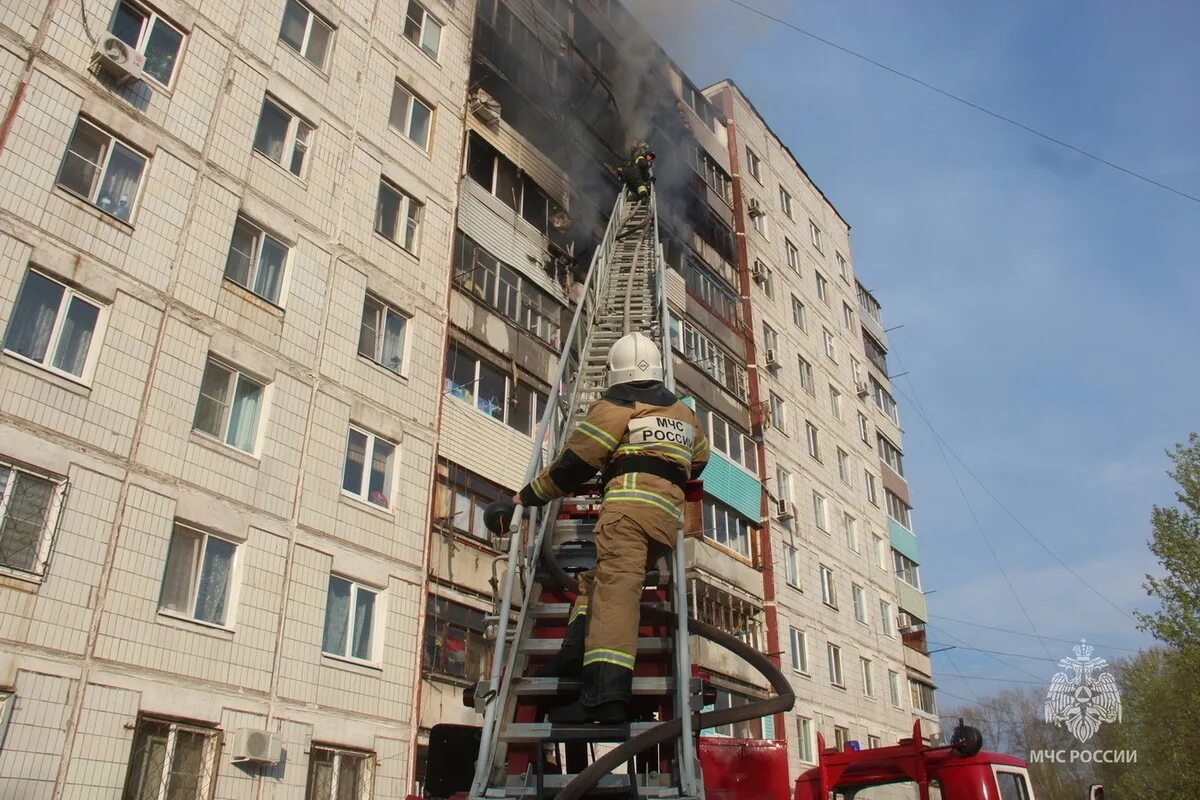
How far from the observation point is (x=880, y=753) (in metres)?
7.79

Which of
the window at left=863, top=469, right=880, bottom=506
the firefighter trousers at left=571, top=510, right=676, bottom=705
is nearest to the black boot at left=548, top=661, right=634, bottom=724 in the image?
the firefighter trousers at left=571, top=510, right=676, bottom=705

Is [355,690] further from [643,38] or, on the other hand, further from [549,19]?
[643,38]

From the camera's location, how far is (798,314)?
101ft

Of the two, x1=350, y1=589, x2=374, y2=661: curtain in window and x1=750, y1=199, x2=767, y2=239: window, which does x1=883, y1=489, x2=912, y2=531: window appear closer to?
x1=750, y1=199, x2=767, y2=239: window

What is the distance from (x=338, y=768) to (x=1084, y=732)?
73.4 feet

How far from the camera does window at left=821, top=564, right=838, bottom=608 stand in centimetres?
2547

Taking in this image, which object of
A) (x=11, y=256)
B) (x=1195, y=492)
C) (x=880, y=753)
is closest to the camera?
(x=880, y=753)

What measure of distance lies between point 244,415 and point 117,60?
14.8 feet

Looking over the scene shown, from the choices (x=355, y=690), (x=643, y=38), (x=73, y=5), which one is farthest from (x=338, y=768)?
(x=643, y=38)

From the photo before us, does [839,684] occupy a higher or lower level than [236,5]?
lower

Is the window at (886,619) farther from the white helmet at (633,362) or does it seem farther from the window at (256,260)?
the white helmet at (633,362)

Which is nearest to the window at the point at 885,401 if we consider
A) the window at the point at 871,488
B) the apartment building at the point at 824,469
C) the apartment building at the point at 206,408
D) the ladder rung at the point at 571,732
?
the apartment building at the point at 824,469

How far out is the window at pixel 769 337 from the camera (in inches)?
1096

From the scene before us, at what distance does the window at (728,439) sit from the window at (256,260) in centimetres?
1152
